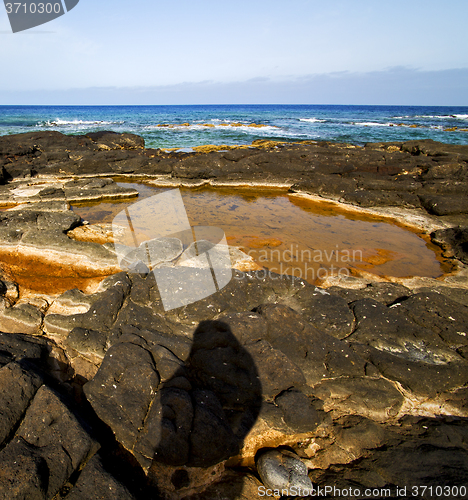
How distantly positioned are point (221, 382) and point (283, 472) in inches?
35.7

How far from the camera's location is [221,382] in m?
2.91

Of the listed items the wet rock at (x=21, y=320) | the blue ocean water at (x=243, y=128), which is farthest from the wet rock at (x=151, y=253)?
the blue ocean water at (x=243, y=128)

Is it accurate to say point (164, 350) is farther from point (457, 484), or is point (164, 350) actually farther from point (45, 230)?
point (45, 230)

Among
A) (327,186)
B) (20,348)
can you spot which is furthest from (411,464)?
(327,186)

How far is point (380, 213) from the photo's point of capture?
9320 mm

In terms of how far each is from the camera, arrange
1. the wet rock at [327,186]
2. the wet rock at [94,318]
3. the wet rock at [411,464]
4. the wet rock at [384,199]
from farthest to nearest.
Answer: the wet rock at [327,186] → the wet rock at [384,199] → the wet rock at [94,318] → the wet rock at [411,464]

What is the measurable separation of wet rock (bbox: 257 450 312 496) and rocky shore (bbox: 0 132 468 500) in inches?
0.4

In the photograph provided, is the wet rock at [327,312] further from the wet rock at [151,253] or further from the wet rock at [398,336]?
the wet rock at [151,253]

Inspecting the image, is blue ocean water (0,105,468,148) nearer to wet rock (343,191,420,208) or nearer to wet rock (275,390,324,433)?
wet rock (343,191,420,208)

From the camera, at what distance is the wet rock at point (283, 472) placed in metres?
2.27

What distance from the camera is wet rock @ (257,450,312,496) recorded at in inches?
89.4

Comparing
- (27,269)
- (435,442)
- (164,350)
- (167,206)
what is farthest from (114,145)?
(435,442)

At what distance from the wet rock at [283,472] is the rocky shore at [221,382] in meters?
0.01

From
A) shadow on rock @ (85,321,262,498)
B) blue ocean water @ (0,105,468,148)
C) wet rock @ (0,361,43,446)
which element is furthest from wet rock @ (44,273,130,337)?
blue ocean water @ (0,105,468,148)
